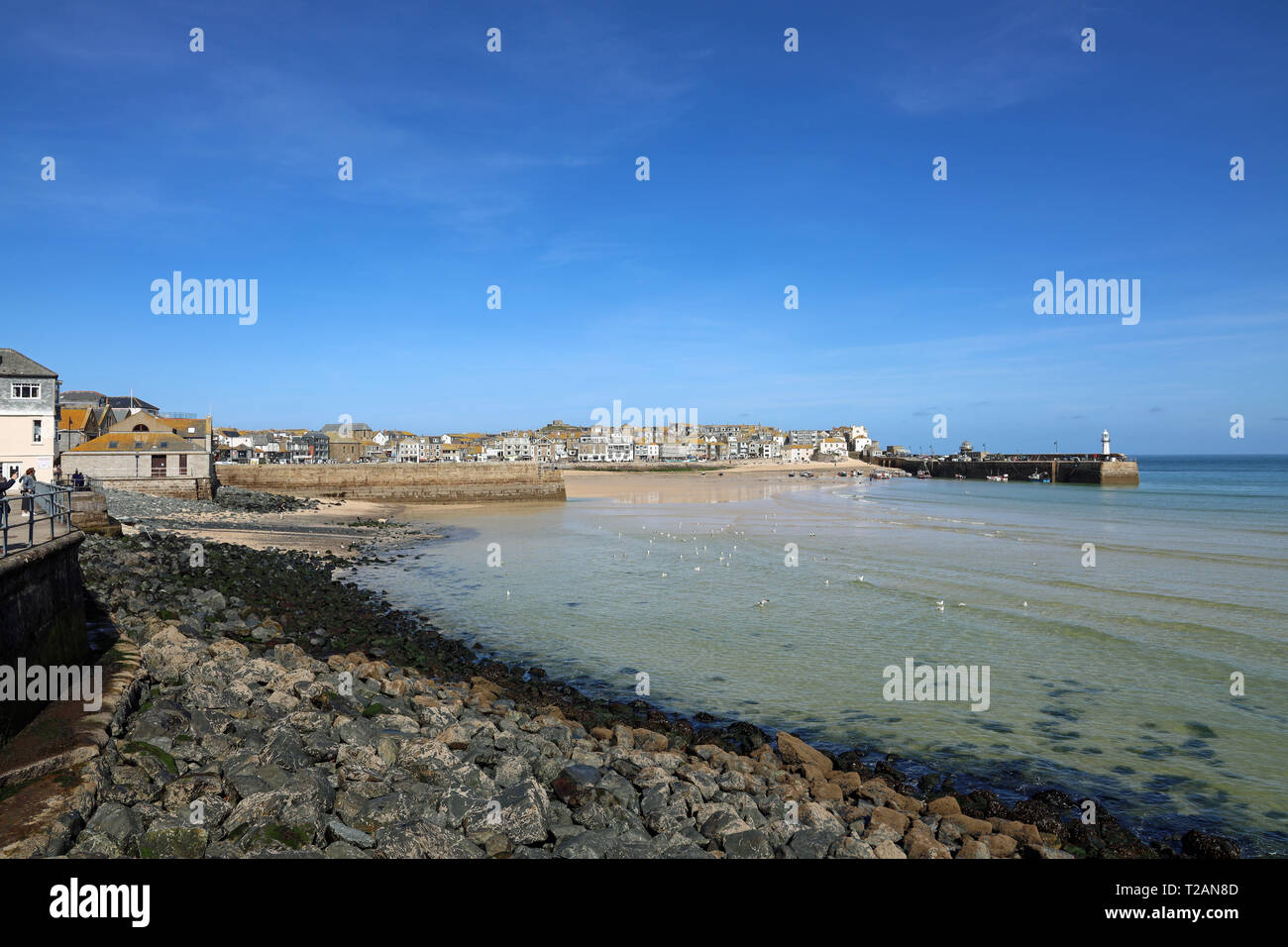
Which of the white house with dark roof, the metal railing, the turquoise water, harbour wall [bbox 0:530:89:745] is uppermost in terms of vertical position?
the white house with dark roof

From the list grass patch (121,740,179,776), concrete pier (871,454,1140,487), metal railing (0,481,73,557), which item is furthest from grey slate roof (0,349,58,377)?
concrete pier (871,454,1140,487)

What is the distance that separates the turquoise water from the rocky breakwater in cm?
166

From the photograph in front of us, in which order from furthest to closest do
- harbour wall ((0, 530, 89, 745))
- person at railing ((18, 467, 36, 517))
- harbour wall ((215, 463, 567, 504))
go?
harbour wall ((215, 463, 567, 504)) < person at railing ((18, 467, 36, 517)) < harbour wall ((0, 530, 89, 745))

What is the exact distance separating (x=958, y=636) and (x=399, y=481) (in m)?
51.8

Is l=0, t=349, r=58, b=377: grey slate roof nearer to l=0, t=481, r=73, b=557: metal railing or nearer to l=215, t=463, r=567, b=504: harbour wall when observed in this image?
l=0, t=481, r=73, b=557: metal railing

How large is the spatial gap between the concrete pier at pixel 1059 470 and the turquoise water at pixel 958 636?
2499 inches

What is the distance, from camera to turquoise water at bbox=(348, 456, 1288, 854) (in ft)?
34.6

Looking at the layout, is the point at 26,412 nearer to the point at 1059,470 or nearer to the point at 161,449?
the point at 161,449


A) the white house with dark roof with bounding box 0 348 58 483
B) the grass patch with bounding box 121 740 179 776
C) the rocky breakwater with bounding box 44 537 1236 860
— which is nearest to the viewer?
the rocky breakwater with bounding box 44 537 1236 860

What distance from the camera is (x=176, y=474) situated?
43.1m

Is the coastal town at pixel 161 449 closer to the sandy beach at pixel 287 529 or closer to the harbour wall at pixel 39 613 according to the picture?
the sandy beach at pixel 287 529

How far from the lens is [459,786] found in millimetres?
7309

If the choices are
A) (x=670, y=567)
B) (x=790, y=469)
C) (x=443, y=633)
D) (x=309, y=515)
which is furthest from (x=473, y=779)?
(x=790, y=469)
